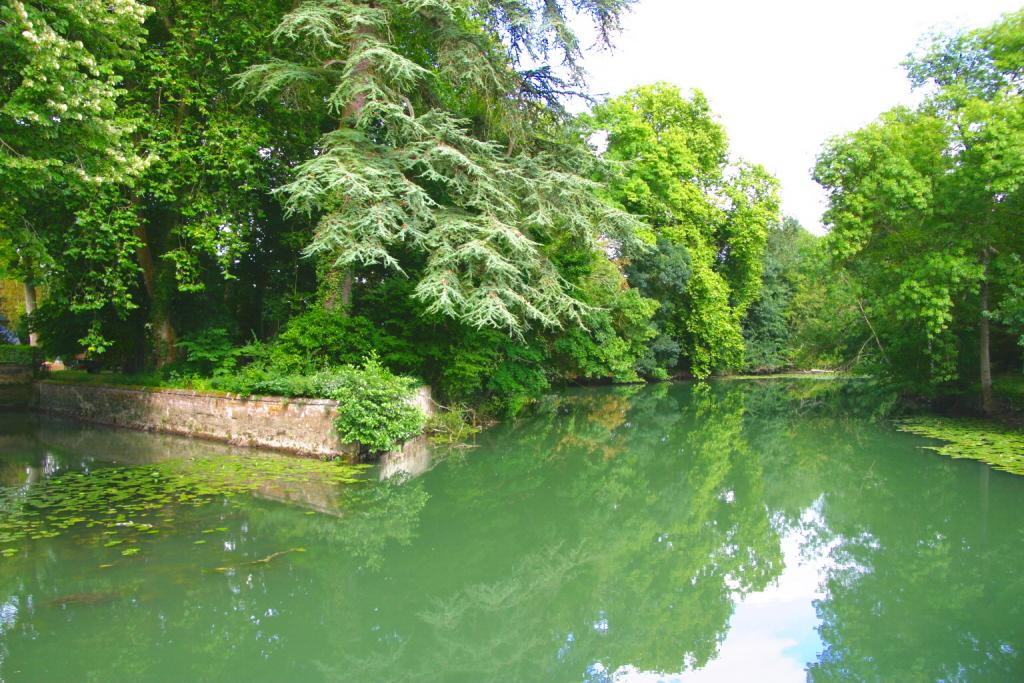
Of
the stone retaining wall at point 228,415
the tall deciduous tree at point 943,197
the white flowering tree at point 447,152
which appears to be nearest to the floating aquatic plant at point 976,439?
the tall deciduous tree at point 943,197

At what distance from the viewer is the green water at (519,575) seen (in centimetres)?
464

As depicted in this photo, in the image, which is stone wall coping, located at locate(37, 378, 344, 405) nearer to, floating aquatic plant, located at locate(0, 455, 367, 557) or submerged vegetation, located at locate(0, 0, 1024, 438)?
submerged vegetation, located at locate(0, 0, 1024, 438)

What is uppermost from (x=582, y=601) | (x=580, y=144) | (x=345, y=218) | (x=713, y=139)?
(x=713, y=139)

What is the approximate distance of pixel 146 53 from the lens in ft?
42.6

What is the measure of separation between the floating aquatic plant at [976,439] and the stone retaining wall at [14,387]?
943 inches

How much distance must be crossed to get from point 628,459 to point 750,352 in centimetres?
2732

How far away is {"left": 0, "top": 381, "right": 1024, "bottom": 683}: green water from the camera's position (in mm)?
4645

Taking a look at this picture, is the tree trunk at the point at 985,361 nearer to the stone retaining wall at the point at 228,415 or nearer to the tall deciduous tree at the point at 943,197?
the tall deciduous tree at the point at 943,197

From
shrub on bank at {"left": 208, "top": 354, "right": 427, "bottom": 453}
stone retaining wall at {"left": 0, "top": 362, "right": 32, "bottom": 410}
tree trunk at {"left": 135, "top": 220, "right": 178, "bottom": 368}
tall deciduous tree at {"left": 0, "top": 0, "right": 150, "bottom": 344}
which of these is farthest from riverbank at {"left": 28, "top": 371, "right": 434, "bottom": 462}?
tall deciduous tree at {"left": 0, "top": 0, "right": 150, "bottom": 344}

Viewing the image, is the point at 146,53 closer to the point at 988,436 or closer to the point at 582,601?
the point at 582,601

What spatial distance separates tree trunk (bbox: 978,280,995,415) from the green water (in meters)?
5.28

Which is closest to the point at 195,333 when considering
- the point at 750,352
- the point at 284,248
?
the point at 284,248

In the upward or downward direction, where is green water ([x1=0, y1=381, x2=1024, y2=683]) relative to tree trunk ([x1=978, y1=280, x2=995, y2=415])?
downward

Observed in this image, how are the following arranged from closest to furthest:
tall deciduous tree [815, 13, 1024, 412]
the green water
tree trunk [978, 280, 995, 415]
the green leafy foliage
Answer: the green water
the green leafy foliage
tall deciduous tree [815, 13, 1024, 412]
tree trunk [978, 280, 995, 415]
